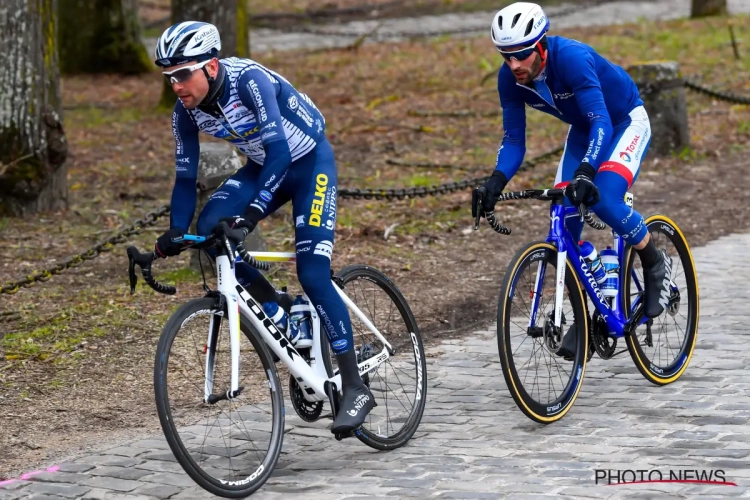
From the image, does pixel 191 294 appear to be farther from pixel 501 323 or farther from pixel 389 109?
pixel 389 109

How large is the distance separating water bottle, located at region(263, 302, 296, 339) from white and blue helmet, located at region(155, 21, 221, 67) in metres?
1.19

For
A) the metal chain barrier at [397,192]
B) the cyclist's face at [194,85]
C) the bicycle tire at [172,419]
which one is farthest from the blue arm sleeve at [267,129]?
the metal chain barrier at [397,192]

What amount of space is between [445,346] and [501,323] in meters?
1.97

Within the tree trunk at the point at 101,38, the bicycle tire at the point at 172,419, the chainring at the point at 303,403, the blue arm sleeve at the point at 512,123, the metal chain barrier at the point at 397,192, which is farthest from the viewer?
the tree trunk at the point at 101,38

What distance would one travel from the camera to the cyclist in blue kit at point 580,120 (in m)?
6.11

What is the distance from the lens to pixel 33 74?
10602 millimetres

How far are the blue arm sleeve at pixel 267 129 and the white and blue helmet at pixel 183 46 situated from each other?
255mm

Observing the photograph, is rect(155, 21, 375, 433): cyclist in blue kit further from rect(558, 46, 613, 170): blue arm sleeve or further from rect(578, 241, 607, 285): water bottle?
rect(578, 241, 607, 285): water bottle

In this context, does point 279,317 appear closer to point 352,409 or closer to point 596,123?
point 352,409

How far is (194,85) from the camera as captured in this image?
5336 mm

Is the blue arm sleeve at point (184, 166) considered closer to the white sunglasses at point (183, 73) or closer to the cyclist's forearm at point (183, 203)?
the cyclist's forearm at point (183, 203)

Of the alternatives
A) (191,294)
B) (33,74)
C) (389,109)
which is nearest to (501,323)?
(191,294)

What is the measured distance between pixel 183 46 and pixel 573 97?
2.26 m

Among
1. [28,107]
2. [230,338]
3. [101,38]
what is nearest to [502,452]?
[230,338]
